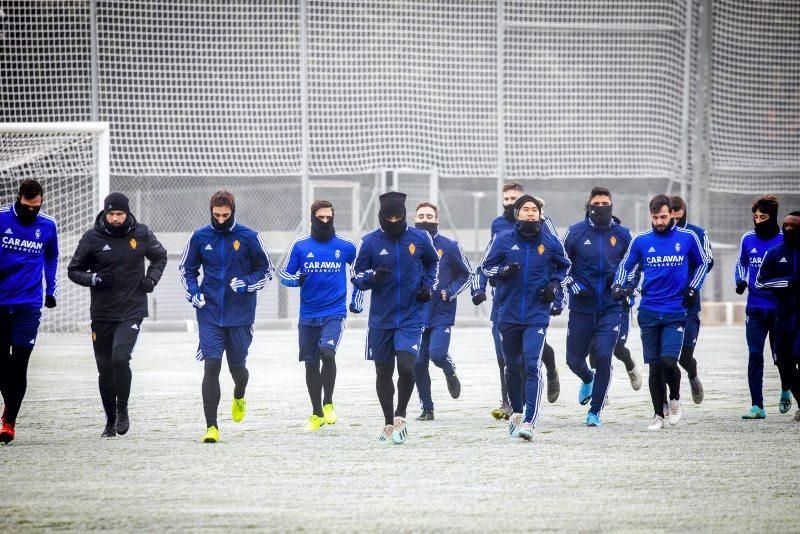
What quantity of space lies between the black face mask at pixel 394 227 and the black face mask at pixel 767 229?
3771 millimetres

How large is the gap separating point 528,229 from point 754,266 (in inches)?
113

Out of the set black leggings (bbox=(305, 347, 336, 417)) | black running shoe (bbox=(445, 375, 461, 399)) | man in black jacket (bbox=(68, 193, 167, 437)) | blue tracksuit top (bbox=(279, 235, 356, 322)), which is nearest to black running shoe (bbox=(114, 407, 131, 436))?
man in black jacket (bbox=(68, 193, 167, 437))

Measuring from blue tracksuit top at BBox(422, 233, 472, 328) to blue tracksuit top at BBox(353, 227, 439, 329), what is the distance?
1789 millimetres

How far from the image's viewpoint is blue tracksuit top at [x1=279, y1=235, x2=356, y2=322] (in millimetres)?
11852

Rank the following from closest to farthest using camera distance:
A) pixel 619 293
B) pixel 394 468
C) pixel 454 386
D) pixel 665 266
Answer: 1. pixel 394 468
2. pixel 619 293
3. pixel 665 266
4. pixel 454 386

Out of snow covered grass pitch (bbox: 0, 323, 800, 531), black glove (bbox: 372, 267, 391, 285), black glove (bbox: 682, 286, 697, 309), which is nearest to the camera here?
snow covered grass pitch (bbox: 0, 323, 800, 531)

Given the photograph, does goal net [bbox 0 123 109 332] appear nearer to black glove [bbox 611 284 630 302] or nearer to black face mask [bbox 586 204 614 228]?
black face mask [bbox 586 204 614 228]

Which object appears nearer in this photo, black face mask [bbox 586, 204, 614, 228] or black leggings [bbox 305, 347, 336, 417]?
black leggings [bbox 305, 347, 336, 417]

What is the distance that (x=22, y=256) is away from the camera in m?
10.9

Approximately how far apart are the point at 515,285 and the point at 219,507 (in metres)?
4.28

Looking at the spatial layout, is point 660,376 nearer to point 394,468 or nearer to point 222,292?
point 394,468

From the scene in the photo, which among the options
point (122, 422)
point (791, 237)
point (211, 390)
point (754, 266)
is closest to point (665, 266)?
point (791, 237)

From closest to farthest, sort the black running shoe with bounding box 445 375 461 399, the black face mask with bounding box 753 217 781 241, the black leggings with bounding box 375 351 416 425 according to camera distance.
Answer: the black leggings with bounding box 375 351 416 425
the black face mask with bounding box 753 217 781 241
the black running shoe with bounding box 445 375 461 399

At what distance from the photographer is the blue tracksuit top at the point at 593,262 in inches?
473
